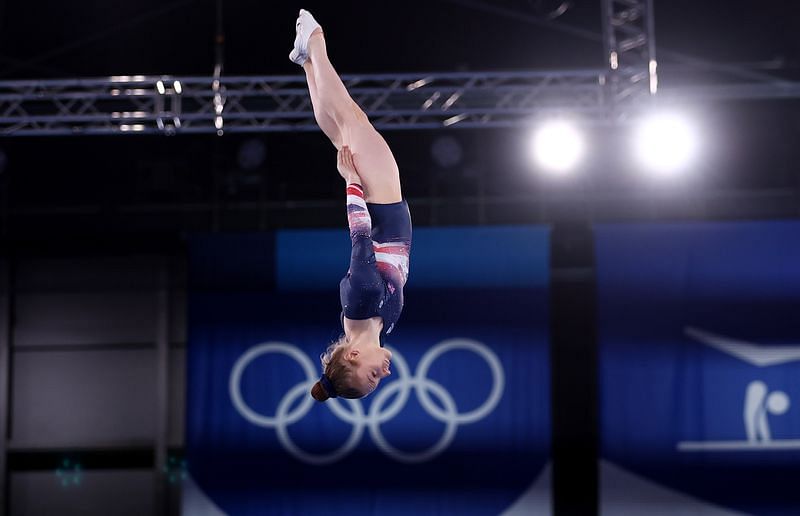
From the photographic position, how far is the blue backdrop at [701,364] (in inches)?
335

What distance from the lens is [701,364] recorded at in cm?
862

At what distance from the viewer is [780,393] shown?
28.0 ft

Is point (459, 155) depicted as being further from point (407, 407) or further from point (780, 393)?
point (780, 393)

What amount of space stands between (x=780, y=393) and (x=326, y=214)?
4.89 meters

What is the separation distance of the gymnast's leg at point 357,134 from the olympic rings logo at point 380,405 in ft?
14.3

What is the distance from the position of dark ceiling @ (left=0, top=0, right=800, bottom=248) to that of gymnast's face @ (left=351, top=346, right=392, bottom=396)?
4892 millimetres

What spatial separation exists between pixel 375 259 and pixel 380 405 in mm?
4534

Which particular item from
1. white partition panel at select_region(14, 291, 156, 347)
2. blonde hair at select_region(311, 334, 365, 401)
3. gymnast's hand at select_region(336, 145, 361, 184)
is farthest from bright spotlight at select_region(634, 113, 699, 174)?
white partition panel at select_region(14, 291, 156, 347)

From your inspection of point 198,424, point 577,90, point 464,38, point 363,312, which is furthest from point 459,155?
point 363,312

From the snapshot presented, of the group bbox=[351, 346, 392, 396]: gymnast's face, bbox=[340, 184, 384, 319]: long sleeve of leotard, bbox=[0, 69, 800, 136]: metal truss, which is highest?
bbox=[0, 69, 800, 136]: metal truss

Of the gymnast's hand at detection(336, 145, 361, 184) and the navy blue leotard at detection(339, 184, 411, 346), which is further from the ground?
the gymnast's hand at detection(336, 145, 361, 184)

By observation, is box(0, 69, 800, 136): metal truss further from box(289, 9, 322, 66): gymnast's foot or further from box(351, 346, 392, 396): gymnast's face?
box(351, 346, 392, 396): gymnast's face

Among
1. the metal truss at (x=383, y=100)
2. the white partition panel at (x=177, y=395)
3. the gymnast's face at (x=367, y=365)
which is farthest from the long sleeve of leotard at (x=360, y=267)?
the white partition panel at (x=177, y=395)

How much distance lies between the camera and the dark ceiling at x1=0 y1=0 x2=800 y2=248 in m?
8.47
